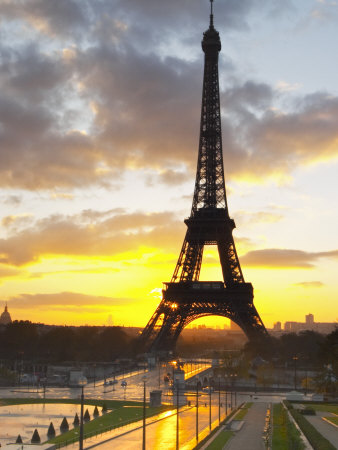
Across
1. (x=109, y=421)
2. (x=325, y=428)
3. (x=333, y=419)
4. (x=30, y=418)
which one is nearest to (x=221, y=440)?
(x=325, y=428)

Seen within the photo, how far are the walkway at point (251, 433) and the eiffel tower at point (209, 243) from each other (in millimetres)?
39360

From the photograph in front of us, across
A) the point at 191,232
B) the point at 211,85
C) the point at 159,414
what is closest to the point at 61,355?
the point at 191,232

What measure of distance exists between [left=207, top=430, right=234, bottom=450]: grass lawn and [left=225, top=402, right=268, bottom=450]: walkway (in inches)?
14.3

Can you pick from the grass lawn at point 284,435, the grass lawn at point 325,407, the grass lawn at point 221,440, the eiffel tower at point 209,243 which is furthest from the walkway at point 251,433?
the eiffel tower at point 209,243

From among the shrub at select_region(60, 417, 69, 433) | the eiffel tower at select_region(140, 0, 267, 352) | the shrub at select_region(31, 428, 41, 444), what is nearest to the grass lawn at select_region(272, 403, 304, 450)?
the shrub at select_region(31, 428, 41, 444)

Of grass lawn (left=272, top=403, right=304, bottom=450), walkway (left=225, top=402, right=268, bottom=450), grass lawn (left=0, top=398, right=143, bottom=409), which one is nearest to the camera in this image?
grass lawn (left=272, top=403, right=304, bottom=450)

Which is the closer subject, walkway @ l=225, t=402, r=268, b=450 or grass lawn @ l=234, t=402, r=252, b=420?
walkway @ l=225, t=402, r=268, b=450

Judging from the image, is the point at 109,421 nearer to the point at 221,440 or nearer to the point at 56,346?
the point at 221,440

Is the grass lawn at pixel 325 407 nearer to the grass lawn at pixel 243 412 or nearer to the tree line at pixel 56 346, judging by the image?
the grass lawn at pixel 243 412

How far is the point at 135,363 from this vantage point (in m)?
115

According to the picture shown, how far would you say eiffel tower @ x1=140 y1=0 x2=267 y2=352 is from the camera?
10256 centimetres

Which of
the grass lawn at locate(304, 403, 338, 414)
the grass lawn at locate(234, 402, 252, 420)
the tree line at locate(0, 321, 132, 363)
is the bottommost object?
the grass lawn at locate(234, 402, 252, 420)

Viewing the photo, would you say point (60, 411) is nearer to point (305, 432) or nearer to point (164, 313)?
point (305, 432)

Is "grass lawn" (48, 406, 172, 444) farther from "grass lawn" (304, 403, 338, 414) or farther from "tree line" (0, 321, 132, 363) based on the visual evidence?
"tree line" (0, 321, 132, 363)
